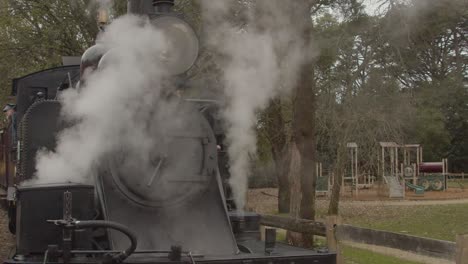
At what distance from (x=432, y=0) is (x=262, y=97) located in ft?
13.4

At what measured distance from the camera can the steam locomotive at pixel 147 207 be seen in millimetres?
3770

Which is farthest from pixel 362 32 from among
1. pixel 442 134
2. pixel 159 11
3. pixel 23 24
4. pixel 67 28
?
pixel 442 134

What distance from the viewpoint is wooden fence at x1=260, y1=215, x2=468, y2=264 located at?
6488mm

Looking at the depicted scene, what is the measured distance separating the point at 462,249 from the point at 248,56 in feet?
10.0

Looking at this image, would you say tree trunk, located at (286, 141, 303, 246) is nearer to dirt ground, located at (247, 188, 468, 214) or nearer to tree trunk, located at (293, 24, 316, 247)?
tree trunk, located at (293, 24, 316, 247)

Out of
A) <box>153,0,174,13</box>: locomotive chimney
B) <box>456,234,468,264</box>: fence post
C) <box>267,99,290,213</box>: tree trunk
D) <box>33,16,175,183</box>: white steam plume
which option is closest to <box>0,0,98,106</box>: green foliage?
<box>267,99,290,213</box>: tree trunk

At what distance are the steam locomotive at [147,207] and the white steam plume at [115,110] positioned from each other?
113 millimetres

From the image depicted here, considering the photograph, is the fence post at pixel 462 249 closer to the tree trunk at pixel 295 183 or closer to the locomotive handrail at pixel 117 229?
the locomotive handrail at pixel 117 229

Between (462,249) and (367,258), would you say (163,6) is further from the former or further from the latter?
(367,258)

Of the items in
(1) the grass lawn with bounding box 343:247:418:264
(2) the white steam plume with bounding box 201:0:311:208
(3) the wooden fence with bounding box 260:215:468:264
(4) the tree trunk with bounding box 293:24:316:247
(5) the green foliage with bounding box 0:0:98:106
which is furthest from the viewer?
(5) the green foliage with bounding box 0:0:98:106

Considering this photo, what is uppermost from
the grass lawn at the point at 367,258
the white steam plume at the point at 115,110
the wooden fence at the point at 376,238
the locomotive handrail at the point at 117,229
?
the white steam plume at the point at 115,110

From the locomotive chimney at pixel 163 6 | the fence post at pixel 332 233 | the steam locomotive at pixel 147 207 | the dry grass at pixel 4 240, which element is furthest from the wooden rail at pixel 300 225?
the dry grass at pixel 4 240

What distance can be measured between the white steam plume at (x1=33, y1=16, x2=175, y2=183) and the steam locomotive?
0.11 meters

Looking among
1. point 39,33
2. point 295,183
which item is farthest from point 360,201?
point 295,183
